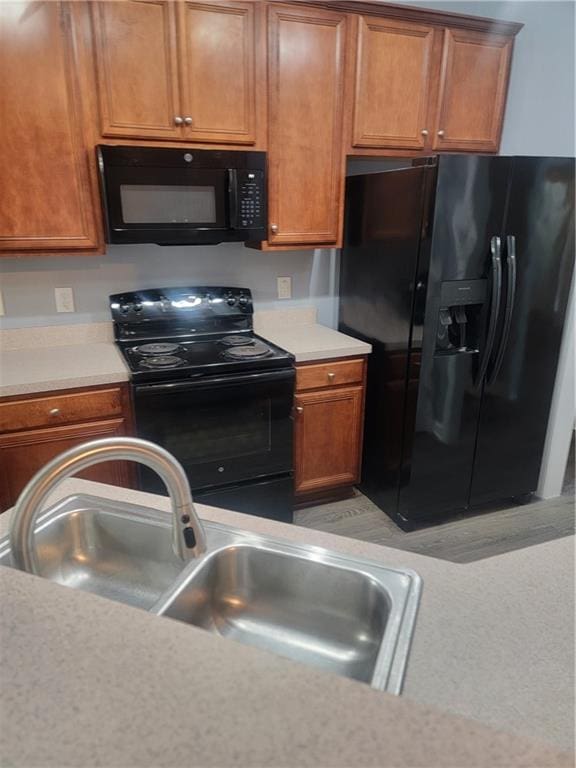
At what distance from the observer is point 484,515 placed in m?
2.77

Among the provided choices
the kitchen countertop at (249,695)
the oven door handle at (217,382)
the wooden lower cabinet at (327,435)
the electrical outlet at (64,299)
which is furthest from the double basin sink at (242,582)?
the electrical outlet at (64,299)

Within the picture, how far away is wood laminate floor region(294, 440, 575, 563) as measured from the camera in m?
2.49

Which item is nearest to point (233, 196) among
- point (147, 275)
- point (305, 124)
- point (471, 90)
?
point (305, 124)

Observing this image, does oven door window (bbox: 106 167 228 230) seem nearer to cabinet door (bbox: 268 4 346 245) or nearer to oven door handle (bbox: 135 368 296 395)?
cabinet door (bbox: 268 4 346 245)

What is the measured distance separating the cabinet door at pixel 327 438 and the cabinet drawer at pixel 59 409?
0.84 m

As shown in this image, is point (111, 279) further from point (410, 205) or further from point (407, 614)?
point (407, 614)

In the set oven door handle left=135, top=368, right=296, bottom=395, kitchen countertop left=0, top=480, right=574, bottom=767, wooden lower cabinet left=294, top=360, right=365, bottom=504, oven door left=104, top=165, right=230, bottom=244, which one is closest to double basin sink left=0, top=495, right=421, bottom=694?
kitchen countertop left=0, top=480, right=574, bottom=767

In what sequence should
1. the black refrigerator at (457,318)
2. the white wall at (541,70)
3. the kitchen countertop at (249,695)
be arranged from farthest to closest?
the white wall at (541,70) < the black refrigerator at (457,318) < the kitchen countertop at (249,695)

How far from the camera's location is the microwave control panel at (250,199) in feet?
7.37

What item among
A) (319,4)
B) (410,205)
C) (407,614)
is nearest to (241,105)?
(319,4)

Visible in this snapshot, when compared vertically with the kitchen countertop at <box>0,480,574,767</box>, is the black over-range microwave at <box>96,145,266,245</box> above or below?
above

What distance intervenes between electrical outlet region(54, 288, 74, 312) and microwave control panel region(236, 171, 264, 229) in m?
0.86

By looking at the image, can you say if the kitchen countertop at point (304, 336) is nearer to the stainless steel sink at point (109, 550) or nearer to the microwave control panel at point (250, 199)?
the microwave control panel at point (250, 199)

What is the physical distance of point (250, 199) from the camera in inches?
89.7
